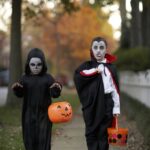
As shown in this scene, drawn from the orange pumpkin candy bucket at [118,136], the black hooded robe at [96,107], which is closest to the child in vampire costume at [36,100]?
the black hooded robe at [96,107]

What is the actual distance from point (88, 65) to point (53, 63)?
69964 millimetres

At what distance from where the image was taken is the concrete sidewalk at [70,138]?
1105 cm

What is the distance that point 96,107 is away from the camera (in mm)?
8055

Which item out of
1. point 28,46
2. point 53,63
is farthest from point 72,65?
point 28,46

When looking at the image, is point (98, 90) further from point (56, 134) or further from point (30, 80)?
point (56, 134)

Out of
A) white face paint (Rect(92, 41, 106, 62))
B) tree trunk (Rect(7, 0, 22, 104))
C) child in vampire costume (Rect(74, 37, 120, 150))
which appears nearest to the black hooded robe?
child in vampire costume (Rect(74, 37, 120, 150))

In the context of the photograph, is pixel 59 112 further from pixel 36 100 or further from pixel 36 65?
pixel 36 65

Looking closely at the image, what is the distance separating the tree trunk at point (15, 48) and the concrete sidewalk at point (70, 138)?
5540 millimetres

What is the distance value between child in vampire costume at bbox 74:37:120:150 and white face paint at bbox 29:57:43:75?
0.66 metres

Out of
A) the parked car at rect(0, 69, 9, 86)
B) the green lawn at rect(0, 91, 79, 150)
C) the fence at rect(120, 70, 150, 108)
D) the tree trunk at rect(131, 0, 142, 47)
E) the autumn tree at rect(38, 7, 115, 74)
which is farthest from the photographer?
the parked car at rect(0, 69, 9, 86)

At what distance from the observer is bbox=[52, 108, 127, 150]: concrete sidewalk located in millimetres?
11047

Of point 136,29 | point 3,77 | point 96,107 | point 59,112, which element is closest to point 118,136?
point 96,107

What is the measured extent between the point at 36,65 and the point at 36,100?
1.61ft

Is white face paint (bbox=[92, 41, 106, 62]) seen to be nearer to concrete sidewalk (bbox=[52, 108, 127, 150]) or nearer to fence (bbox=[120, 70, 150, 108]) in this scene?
concrete sidewalk (bbox=[52, 108, 127, 150])
